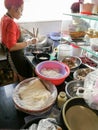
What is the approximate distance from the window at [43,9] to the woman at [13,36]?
592mm

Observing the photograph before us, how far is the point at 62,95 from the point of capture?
92 centimetres

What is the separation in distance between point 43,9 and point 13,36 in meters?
0.97

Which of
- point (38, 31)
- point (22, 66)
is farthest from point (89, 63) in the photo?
point (38, 31)

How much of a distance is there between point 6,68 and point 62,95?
1179 mm

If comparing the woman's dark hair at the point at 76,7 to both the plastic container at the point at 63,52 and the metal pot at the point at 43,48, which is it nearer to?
the plastic container at the point at 63,52

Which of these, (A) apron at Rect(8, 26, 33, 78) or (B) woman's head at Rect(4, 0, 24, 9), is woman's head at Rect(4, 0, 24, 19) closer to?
(B) woman's head at Rect(4, 0, 24, 9)

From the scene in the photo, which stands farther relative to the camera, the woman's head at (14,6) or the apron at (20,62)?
the apron at (20,62)

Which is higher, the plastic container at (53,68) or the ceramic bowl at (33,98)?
the plastic container at (53,68)

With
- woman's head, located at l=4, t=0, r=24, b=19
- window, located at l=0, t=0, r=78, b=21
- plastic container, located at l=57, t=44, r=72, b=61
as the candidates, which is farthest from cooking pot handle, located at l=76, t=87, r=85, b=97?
window, located at l=0, t=0, r=78, b=21

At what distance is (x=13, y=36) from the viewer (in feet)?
4.35

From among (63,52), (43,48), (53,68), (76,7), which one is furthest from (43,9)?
(53,68)

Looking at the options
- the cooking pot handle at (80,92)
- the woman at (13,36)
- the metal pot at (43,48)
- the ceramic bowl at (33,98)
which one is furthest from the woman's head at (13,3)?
the cooking pot handle at (80,92)

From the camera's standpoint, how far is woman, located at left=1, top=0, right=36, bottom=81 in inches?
52.4

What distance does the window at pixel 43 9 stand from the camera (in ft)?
6.65
